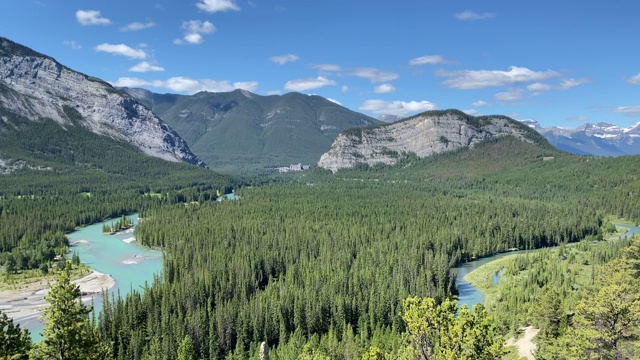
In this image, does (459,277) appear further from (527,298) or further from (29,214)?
(29,214)

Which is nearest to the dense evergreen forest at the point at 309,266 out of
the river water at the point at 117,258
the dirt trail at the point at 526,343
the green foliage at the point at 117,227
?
the river water at the point at 117,258

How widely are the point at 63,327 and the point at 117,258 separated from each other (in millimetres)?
114320

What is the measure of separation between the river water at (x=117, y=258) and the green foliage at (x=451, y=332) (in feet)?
265

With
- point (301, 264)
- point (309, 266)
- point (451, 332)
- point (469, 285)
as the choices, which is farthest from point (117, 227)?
point (451, 332)

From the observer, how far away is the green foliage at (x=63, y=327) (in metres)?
25.1

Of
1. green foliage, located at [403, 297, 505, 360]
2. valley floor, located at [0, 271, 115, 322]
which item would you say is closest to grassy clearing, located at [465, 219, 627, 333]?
Result: green foliage, located at [403, 297, 505, 360]

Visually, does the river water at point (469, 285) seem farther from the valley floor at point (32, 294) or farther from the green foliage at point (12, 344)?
the valley floor at point (32, 294)

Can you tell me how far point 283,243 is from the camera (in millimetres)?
122188

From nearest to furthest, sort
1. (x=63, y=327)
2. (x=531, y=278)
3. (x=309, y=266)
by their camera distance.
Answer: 1. (x=63, y=327)
2. (x=531, y=278)
3. (x=309, y=266)

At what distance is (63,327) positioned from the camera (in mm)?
25359

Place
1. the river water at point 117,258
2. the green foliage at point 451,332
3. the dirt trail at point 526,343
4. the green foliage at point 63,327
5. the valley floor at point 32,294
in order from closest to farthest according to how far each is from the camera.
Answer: the green foliage at point 63,327 < the green foliage at point 451,332 < the dirt trail at point 526,343 < the valley floor at point 32,294 < the river water at point 117,258

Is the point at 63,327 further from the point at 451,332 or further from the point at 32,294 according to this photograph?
the point at 32,294

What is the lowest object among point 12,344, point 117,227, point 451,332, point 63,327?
point 117,227

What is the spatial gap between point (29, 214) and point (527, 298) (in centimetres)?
16497
